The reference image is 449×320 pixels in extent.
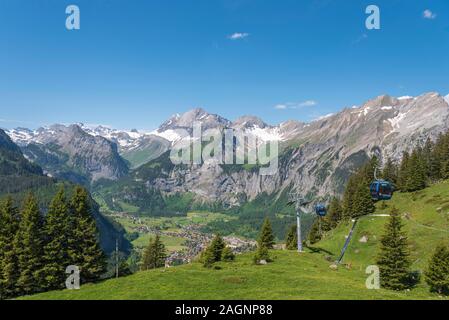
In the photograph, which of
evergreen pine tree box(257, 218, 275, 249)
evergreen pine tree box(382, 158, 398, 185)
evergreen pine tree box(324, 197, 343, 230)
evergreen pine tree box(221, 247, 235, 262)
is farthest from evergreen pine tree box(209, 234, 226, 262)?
evergreen pine tree box(382, 158, 398, 185)

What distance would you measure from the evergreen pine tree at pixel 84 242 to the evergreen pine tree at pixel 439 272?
50837mm

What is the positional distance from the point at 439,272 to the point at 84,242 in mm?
55459

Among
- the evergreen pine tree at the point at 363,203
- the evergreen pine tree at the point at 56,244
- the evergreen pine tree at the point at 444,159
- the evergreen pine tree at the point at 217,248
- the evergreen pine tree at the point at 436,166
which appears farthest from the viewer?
the evergreen pine tree at the point at 436,166

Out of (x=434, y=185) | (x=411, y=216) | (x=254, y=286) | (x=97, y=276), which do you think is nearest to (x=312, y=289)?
(x=254, y=286)

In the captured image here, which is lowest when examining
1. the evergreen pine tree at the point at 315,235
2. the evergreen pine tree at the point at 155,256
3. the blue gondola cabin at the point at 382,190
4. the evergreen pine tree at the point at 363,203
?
the evergreen pine tree at the point at 155,256

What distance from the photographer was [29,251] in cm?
6072

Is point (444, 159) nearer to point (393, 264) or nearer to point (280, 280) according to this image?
point (393, 264)

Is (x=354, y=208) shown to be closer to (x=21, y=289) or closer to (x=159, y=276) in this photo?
(x=159, y=276)

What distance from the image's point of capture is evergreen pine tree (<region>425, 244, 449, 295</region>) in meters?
52.9

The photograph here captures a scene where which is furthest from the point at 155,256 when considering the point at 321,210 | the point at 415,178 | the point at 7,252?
the point at 415,178

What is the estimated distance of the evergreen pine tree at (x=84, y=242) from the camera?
202 ft

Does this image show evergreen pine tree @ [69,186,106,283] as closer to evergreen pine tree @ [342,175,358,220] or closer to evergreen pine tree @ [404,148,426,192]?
evergreen pine tree @ [342,175,358,220]

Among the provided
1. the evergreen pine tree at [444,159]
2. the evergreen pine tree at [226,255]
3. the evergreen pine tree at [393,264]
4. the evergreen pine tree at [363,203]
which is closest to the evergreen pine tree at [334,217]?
the evergreen pine tree at [363,203]

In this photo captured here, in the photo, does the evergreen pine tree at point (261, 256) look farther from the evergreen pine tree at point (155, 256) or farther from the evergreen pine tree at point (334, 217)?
the evergreen pine tree at point (334, 217)
